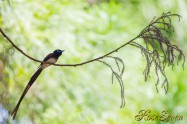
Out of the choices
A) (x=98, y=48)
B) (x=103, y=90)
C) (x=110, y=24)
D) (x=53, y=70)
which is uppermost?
(x=110, y=24)

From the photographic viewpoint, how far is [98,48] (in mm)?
1354

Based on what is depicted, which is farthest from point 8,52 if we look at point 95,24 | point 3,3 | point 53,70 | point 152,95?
point 95,24

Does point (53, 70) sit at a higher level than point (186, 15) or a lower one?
lower

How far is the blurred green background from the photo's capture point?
2.93 feet

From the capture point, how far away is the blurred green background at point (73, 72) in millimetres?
892

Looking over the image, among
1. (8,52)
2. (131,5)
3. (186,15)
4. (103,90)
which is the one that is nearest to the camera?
(8,52)

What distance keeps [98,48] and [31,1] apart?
14.1 inches

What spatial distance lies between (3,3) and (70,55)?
38 cm

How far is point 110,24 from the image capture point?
4.83 feet

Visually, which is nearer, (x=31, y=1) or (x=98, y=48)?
(x=31, y=1)

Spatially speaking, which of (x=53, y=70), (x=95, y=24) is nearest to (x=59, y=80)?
(x=53, y=70)

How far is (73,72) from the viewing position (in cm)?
117

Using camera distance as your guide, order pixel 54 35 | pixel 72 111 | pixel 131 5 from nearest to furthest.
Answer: pixel 72 111 < pixel 54 35 < pixel 131 5

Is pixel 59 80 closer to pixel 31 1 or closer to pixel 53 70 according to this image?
pixel 53 70
